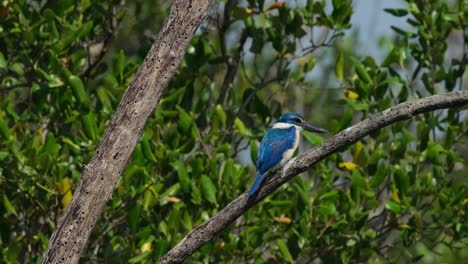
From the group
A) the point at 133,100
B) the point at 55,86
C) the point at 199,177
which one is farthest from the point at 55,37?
the point at 133,100

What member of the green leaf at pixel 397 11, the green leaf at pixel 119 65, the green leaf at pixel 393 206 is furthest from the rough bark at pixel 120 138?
the green leaf at pixel 397 11

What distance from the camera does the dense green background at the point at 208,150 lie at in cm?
692

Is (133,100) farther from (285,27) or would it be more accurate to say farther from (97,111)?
(285,27)

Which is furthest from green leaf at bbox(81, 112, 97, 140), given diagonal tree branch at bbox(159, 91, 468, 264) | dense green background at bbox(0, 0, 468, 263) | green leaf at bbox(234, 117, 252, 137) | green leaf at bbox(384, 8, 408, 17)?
green leaf at bbox(384, 8, 408, 17)

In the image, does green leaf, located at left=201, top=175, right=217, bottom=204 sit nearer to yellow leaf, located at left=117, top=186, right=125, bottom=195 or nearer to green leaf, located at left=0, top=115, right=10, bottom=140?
yellow leaf, located at left=117, top=186, right=125, bottom=195

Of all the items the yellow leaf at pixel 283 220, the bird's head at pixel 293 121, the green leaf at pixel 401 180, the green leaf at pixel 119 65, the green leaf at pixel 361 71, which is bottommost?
the yellow leaf at pixel 283 220

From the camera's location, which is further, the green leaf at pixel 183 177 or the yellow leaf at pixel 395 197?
the yellow leaf at pixel 395 197

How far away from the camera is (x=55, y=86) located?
7105mm

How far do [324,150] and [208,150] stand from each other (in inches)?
104

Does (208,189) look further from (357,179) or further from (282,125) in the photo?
(357,179)

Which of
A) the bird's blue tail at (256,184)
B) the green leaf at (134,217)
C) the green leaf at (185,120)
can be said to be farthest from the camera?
the green leaf at (185,120)

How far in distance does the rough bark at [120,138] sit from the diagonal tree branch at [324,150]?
486mm

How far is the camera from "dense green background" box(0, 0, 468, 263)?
22.7 feet

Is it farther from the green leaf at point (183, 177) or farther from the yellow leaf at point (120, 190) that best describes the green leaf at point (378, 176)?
the yellow leaf at point (120, 190)
